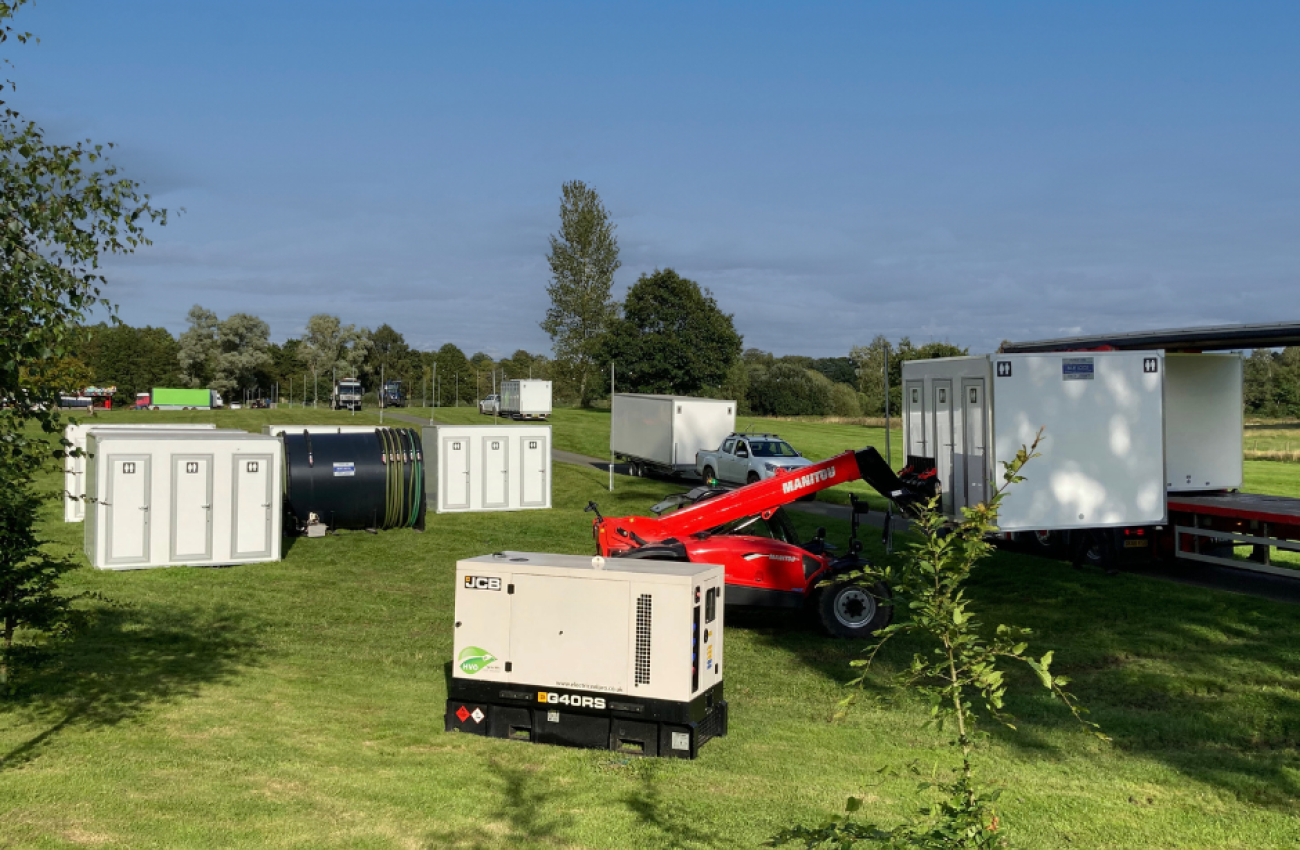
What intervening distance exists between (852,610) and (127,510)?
1352 cm

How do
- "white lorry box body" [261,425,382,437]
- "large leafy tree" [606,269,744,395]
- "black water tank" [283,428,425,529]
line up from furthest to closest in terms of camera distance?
"large leafy tree" [606,269,744,395]
"white lorry box body" [261,425,382,437]
"black water tank" [283,428,425,529]

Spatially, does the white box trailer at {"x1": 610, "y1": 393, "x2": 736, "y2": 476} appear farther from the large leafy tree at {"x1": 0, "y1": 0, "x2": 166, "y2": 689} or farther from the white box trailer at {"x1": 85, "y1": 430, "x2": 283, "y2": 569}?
the large leafy tree at {"x1": 0, "y1": 0, "x2": 166, "y2": 689}

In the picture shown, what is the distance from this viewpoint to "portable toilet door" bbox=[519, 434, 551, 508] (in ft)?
94.6

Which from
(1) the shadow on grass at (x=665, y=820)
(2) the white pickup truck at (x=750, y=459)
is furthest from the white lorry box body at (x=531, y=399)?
(1) the shadow on grass at (x=665, y=820)

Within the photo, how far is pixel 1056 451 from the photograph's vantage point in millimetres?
15406

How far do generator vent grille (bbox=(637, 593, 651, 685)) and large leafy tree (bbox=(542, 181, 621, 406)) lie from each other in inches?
2953

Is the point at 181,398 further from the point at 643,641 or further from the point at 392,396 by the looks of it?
the point at 643,641

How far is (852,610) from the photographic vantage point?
1385 centimetres

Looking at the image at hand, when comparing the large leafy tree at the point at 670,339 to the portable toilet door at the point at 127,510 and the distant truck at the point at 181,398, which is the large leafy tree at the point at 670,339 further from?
the portable toilet door at the point at 127,510

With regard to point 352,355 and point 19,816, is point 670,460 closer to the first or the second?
point 19,816

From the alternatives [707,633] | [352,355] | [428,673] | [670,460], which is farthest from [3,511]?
[352,355]

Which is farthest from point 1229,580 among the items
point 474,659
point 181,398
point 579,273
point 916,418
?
point 181,398

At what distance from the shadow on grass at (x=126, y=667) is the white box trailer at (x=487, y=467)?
42.0ft

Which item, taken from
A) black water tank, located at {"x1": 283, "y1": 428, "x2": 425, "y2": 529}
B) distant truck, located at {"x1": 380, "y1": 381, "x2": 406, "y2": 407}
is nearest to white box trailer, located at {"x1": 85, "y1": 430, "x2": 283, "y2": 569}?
black water tank, located at {"x1": 283, "y1": 428, "x2": 425, "y2": 529}
